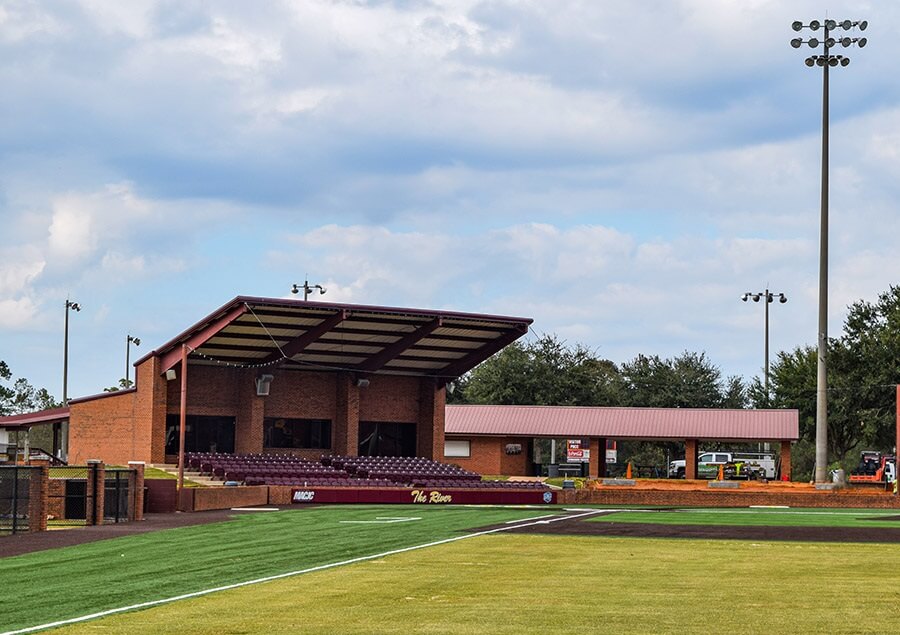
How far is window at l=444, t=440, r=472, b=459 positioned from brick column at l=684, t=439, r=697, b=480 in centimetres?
1250

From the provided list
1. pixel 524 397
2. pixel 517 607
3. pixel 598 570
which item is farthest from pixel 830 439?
pixel 517 607

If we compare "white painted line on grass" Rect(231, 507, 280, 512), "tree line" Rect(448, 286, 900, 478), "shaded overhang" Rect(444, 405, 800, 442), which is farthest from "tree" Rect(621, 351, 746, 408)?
"white painted line on grass" Rect(231, 507, 280, 512)

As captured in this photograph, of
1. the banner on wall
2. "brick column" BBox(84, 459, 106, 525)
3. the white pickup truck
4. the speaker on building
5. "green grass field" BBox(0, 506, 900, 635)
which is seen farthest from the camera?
the white pickup truck

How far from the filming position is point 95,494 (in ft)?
121

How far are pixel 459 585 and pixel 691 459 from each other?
54.5 meters

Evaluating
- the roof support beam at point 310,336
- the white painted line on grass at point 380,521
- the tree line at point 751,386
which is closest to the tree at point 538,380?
the tree line at point 751,386

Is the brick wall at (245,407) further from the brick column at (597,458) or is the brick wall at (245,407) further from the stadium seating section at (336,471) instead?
the brick column at (597,458)

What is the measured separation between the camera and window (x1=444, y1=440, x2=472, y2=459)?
75.4m

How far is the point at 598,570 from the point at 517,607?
19.8 ft

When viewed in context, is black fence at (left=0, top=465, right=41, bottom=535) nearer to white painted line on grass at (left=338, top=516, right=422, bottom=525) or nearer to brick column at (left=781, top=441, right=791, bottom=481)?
white painted line on grass at (left=338, top=516, right=422, bottom=525)

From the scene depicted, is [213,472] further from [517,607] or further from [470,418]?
[517,607]

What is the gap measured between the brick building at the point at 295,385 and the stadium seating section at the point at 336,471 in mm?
2248

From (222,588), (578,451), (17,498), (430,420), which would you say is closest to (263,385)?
(430,420)

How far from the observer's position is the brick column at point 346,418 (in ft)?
213
